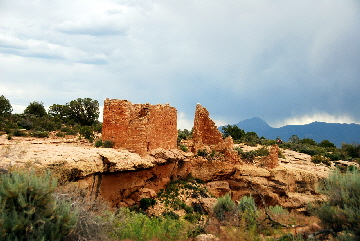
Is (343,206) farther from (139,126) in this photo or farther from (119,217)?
(139,126)

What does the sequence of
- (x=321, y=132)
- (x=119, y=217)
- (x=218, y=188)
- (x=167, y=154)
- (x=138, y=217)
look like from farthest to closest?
(x=321, y=132) < (x=218, y=188) < (x=167, y=154) < (x=138, y=217) < (x=119, y=217)

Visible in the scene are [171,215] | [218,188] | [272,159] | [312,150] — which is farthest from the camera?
[312,150]

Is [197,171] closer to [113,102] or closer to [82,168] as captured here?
[113,102]

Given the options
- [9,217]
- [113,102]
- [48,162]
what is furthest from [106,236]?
[113,102]

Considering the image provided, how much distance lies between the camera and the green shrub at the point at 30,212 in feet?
17.4

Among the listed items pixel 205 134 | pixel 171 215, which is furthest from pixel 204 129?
pixel 171 215

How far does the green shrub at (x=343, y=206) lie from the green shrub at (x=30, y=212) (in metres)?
5.78

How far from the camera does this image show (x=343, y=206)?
6820 mm

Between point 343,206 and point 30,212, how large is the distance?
681 centimetres

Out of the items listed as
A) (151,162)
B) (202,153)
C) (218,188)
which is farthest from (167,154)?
(218,188)

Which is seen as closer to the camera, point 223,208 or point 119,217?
point 119,217

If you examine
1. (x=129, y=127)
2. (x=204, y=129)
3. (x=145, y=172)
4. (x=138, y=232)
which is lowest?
(x=138, y=232)

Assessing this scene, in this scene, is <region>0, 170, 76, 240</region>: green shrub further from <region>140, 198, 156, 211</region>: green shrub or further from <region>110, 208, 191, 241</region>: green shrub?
<region>140, 198, 156, 211</region>: green shrub

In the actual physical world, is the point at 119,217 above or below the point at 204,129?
below
